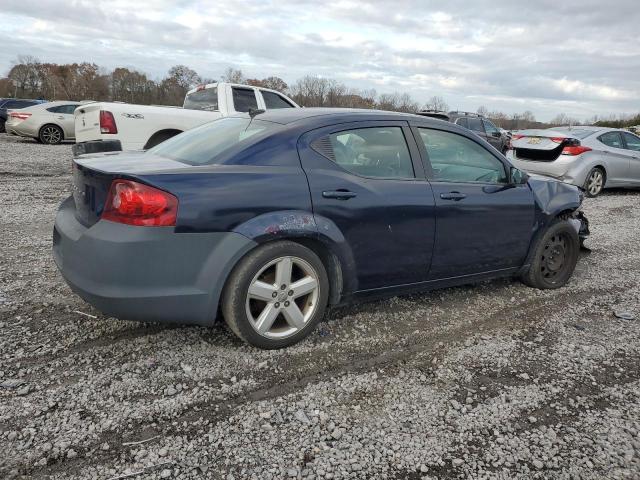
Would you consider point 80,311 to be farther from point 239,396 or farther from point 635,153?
point 635,153

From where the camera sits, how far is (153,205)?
262 cm

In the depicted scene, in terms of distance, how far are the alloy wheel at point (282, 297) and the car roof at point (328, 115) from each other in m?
1.03

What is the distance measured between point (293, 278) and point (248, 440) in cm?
108

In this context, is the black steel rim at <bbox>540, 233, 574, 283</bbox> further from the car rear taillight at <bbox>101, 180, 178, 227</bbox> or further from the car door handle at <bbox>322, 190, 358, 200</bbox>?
the car rear taillight at <bbox>101, 180, 178, 227</bbox>

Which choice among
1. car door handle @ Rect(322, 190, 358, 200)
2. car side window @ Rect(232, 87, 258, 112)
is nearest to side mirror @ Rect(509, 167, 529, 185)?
car door handle @ Rect(322, 190, 358, 200)

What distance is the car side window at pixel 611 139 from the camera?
10258mm

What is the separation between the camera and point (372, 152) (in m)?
3.45

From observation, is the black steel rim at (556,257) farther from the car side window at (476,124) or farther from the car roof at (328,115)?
the car side window at (476,124)

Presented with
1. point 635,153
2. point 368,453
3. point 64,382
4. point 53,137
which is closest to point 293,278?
point 368,453

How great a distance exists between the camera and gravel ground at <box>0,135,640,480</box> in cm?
221

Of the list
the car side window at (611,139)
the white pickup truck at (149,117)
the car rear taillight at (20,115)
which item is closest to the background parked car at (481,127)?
the car side window at (611,139)

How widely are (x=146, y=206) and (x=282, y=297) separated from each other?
99 cm

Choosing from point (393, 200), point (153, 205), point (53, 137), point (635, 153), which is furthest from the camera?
point (53, 137)

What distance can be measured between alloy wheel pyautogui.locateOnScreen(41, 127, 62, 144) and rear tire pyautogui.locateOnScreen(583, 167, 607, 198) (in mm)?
16036
